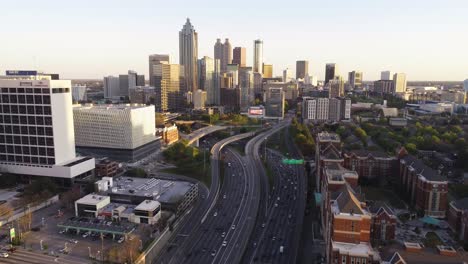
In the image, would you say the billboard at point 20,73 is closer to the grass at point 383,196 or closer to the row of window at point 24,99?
the row of window at point 24,99

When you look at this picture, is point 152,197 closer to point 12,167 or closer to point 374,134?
point 12,167

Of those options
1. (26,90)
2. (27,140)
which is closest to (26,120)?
(27,140)

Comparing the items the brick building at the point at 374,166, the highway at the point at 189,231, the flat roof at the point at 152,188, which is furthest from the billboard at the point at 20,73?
the brick building at the point at 374,166

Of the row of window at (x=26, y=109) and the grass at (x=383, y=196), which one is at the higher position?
the row of window at (x=26, y=109)

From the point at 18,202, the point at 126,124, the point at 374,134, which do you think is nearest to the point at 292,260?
the point at 18,202

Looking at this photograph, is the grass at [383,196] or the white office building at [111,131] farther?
the white office building at [111,131]

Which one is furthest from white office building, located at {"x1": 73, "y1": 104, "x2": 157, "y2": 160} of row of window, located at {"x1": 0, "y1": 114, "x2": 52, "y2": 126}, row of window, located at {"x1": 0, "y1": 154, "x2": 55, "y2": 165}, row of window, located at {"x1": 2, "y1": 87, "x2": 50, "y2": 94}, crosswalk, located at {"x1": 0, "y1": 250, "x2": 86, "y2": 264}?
crosswalk, located at {"x1": 0, "y1": 250, "x2": 86, "y2": 264}
